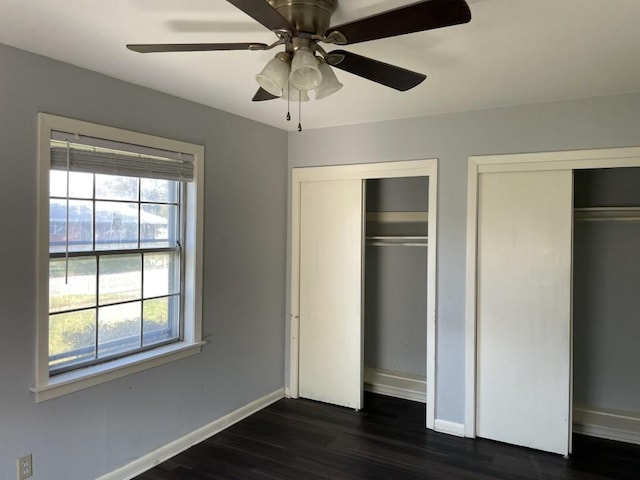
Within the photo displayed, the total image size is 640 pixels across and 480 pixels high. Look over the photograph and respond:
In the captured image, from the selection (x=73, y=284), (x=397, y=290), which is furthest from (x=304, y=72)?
(x=397, y=290)

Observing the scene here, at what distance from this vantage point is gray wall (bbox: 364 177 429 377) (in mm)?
4312

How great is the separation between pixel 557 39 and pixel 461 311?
1.99 metres

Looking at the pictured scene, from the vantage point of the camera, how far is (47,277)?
2.39 m

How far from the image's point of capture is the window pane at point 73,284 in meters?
2.51

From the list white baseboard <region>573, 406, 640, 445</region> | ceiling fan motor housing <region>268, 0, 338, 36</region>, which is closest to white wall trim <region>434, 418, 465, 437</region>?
white baseboard <region>573, 406, 640, 445</region>

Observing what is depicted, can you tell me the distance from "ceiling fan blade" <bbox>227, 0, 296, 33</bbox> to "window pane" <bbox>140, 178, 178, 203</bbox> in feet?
5.89

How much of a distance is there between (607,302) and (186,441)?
10.9 ft

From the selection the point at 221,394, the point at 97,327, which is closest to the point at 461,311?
the point at 221,394

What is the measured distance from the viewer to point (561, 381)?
10.4ft

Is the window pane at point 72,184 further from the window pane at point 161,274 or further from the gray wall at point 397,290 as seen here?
the gray wall at point 397,290

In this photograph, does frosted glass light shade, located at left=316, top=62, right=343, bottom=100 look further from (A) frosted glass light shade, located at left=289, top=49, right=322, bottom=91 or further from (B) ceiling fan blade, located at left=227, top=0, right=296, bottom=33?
(B) ceiling fan blade, located at left=227, top=0, right=296, bottom=33

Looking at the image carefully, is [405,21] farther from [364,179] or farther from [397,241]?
[397,241]

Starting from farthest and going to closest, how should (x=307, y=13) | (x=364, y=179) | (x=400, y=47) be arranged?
1. (x=364, y=179)
2. (x=400, y=47)
3. (x=307, y=13)

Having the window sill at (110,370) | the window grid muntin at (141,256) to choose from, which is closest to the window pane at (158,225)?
the window grid muntin at (141,256)
